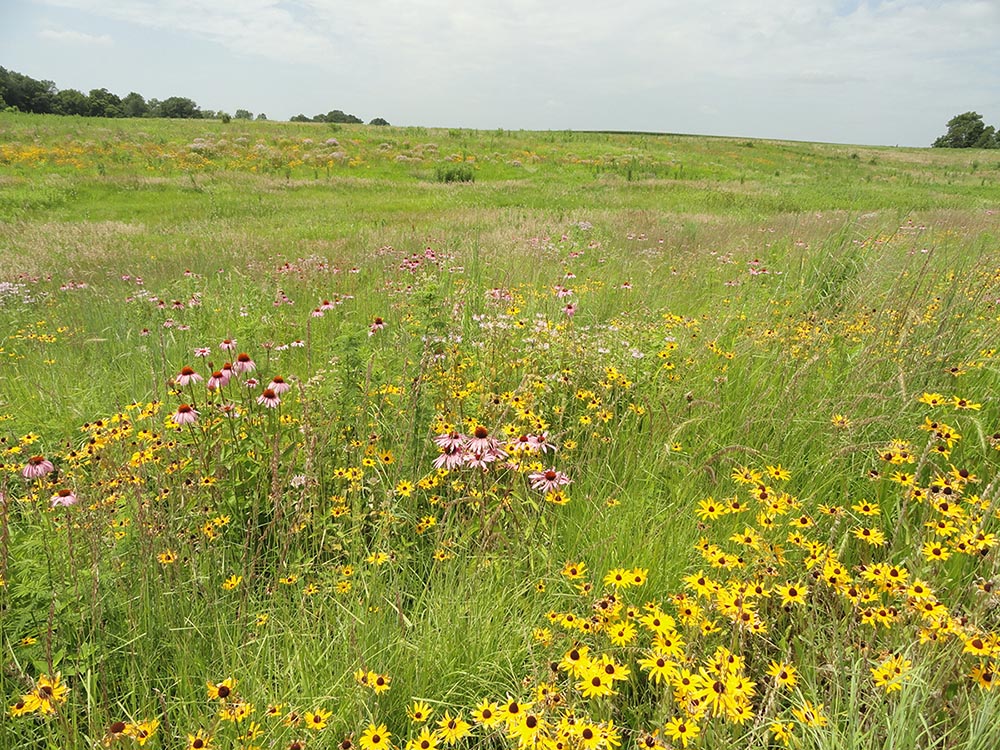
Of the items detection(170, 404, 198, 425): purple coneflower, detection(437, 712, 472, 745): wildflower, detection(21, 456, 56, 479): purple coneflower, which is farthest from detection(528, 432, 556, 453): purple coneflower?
detection(21, 456, 56, 479): purple coneflower

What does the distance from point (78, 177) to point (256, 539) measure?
69.4ft

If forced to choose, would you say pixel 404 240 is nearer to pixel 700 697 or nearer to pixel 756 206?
pixel 700 697

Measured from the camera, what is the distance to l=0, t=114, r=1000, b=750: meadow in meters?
1.34

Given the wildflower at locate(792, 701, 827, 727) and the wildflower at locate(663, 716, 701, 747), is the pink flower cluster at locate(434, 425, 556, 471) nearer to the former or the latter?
the wildflower at locate(663, 716, 701, 747)

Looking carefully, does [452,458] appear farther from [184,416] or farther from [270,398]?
[184,416]

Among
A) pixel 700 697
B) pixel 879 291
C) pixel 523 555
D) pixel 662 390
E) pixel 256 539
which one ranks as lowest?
pixel 256 539

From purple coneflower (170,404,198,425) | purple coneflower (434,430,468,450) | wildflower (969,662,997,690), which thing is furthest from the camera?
purple coneflower (170,404,198,425)

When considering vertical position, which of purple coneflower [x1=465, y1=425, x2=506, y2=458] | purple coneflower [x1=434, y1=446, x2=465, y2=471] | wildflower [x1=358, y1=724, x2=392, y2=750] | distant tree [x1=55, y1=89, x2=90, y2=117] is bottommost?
wildflower [x1=358, y1=724, x2=392, y2=750]

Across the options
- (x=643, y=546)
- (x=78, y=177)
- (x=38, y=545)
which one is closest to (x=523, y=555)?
(x=643, y=546)

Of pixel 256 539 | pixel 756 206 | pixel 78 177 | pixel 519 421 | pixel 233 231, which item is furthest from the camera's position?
pixel 78 177

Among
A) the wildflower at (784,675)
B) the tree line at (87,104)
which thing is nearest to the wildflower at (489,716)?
the wildflower at (784,675)

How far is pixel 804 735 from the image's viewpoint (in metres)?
1.21

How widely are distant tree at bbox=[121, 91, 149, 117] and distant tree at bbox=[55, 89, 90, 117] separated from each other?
6.80 metres

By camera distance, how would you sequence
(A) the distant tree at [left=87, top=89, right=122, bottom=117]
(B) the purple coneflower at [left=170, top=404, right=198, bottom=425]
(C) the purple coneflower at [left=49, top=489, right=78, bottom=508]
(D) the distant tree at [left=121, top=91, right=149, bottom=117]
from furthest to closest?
(D) the distant tree at [left=121, top=91, right=149, bottom=117]
(A) the distant tree at [left=87, top=89, right=122, bottom=117]
(B) the purple coneflower at [left=170, top=404, right=198, bottom=425]
(C) the purple coneflower at [left=49, top=489, right=78, bottom=508]
